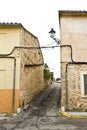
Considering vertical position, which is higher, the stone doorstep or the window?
the window

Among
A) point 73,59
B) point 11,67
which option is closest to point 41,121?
point 73,59

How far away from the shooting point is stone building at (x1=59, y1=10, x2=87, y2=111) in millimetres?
14867

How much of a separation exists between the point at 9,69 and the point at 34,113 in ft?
11.4

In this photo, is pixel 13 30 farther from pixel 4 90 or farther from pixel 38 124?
pixel 38 124

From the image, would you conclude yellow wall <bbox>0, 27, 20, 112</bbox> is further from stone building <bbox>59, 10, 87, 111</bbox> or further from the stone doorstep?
the stone doorstep

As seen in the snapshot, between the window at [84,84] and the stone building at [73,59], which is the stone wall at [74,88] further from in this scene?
the window at [84,84]

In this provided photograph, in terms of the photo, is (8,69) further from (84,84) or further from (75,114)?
(75,114)

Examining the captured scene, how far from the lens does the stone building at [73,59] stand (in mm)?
14867

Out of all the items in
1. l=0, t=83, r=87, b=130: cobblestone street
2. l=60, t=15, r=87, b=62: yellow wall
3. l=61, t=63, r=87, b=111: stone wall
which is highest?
l=60, t=15, r=87, b=62: yellow wall

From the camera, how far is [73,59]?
50.1 feet

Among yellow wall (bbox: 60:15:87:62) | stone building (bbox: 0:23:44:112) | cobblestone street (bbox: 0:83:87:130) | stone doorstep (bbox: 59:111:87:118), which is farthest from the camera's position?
stone building (bbox: 0:23:44:112)

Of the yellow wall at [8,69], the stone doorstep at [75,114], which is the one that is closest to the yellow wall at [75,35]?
the yellow wall at [8,69]

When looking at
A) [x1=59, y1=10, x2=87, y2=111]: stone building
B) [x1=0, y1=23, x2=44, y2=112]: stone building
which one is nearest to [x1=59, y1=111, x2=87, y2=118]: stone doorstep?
[x1=59, y1=10, x2=87, y2=111]: stone building

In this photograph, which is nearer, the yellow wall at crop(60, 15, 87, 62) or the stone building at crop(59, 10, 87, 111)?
the stone building at crop(59, 10, 87, 111)
